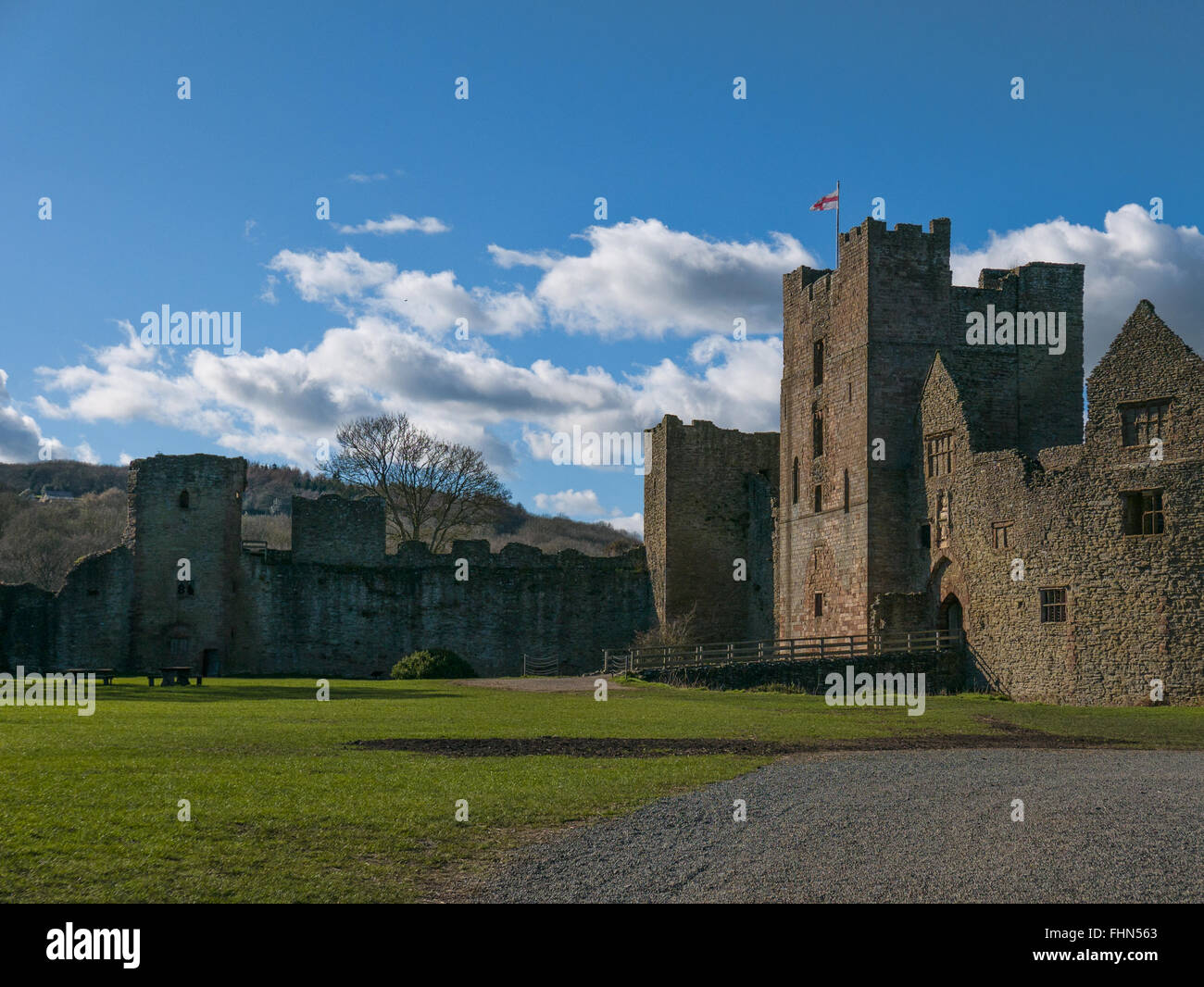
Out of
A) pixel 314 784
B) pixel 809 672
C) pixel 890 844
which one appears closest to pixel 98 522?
pixel 809 672

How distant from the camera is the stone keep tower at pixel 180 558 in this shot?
Result: 44.7m

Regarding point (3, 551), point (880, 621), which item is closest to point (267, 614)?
point (880, 621)

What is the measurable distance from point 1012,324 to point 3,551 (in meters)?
60.8

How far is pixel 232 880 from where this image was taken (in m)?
8.87

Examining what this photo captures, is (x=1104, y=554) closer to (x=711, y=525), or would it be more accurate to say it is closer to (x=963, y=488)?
(x=963, y=488)

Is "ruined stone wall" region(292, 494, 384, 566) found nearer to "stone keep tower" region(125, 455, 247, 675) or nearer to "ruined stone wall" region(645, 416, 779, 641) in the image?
"stone keep tower" region(125, 455, 247, 675)

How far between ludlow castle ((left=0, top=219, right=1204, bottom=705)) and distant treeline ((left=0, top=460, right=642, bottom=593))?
9.21m

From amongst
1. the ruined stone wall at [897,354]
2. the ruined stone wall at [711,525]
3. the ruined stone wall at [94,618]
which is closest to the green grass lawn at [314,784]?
the ruined stone wall at [897,354]

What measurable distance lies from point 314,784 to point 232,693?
19.3m

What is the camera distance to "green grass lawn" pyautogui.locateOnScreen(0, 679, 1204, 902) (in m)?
9.07

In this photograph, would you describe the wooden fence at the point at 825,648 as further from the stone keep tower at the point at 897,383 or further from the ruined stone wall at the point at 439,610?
the ruined stone wall at the point at 439,610

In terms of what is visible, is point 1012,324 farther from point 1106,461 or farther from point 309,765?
point 309,765

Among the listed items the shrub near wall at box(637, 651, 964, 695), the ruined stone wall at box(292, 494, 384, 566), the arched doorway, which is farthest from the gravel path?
the ruined stone wall at box(292, 494, 384, 566)
